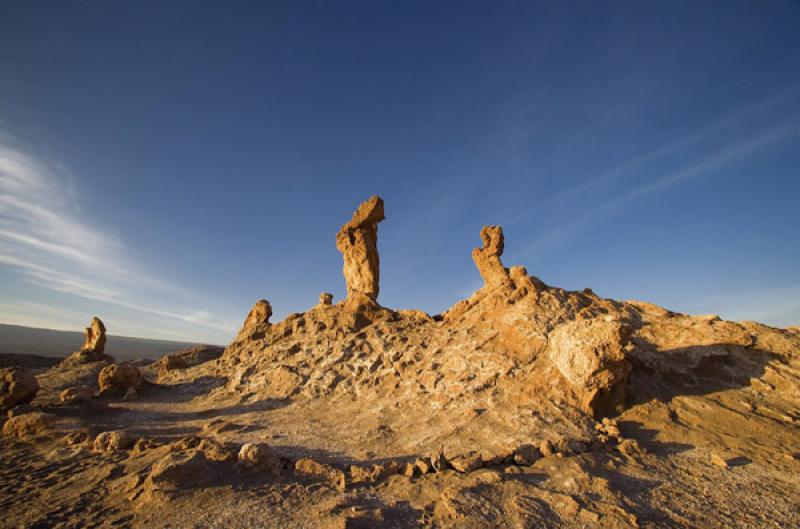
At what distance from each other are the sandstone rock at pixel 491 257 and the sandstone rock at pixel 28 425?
18648mm

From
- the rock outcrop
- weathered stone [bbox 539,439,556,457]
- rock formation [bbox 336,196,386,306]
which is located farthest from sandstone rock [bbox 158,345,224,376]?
weathered stone [bbox 539,439,556,457]

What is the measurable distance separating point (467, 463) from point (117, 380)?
20754 mm

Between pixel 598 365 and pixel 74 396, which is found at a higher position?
pixel 598 365

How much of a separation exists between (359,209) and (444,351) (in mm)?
13030

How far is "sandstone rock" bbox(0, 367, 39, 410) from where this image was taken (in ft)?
46.8

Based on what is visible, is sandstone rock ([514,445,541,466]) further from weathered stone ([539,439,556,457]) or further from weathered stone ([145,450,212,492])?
weathered stone ([145,450,212,492])

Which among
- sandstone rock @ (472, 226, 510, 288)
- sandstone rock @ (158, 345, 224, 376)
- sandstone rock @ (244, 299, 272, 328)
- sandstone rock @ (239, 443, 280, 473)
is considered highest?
sandstone rock @ (472, 226, 510, 288)

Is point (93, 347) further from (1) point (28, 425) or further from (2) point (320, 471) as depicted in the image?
(2) point (320, 471)

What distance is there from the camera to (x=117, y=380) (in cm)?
1970

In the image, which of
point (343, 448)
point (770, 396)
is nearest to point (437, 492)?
point (343, 448)

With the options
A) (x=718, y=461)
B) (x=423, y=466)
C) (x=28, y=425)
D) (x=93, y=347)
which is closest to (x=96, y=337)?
(x=93, y=347)

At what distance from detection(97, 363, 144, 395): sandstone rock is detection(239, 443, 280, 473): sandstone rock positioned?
16.1 metres

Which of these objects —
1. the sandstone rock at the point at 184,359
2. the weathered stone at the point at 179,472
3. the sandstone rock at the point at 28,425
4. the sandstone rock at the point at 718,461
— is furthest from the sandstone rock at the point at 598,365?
the sandstone rock at the point at 184,359

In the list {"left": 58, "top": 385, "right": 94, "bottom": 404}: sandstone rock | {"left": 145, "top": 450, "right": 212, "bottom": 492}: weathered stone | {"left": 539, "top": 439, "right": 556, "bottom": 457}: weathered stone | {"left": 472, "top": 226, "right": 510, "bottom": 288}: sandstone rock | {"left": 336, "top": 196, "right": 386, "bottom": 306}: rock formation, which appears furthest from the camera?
{"left": 336, "top": 196, "right": 386, "bottom": 306}: rock formation
